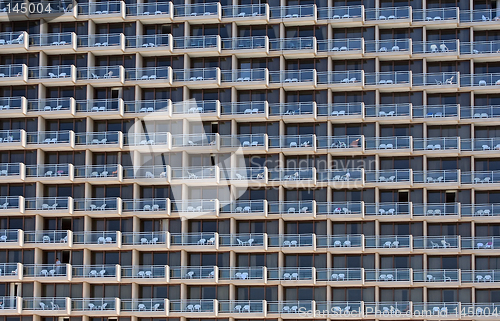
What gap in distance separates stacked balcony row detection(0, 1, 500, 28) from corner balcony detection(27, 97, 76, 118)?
6.65 metres

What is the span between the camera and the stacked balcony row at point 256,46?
73875mm

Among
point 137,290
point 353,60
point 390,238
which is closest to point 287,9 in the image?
point 353,60

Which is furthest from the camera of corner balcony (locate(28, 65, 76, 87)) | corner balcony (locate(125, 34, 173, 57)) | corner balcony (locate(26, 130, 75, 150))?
corner balcony (locate(28, 65, 76, 87))

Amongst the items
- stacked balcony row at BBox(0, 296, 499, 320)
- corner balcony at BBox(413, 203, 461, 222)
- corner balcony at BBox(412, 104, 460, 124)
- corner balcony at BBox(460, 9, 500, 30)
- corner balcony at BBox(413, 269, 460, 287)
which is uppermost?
corner balcony at BBox(460, 9, 500, 30)

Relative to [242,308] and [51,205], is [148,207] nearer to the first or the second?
[51,205]

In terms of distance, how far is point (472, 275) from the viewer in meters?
70.8

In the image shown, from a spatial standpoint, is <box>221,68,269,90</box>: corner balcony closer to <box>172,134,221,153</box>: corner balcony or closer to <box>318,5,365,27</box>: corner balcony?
<box>172,134,221,153</box>: corner balcony

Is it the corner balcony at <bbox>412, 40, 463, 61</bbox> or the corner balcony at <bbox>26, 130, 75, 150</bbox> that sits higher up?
the corner balcony at <bbox>412, 40, 463, 61</bbox>

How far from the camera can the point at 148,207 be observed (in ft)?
238

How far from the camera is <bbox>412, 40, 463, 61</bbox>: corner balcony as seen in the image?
73688 mm

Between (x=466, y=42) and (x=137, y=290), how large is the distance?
101 feet

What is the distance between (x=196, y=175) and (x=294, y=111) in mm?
8787

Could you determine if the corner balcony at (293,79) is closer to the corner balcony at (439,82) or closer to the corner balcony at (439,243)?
the corner balcony at (439,82)

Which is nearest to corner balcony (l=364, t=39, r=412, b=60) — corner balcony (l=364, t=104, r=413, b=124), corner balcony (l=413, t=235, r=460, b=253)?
corner balcony (l=364, t=104, r=413, b=124)
